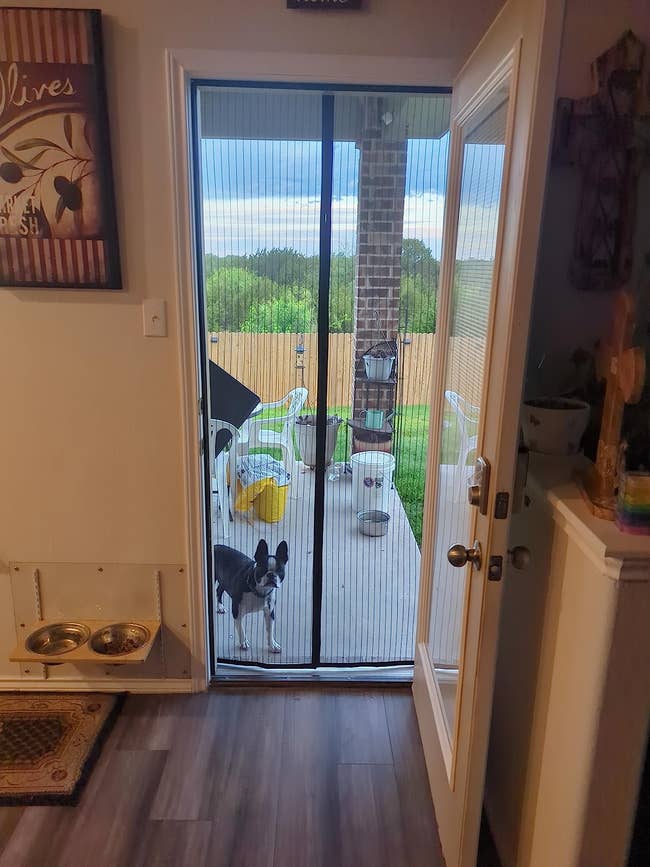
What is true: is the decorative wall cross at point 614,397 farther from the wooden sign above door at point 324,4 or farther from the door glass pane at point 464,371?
the wooden sign above door at point 324,4

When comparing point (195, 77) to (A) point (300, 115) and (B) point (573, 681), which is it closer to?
(A) point (300, 115)

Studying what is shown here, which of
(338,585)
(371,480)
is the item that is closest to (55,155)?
(371,480)

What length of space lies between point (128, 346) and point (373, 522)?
3.47 ft

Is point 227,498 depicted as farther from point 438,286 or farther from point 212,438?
point 438,286

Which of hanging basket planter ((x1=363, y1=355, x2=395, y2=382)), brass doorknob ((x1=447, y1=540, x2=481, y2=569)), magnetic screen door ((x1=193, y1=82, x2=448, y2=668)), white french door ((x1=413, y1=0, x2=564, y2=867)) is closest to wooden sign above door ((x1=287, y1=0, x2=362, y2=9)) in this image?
magnetic screen door ((x1=193, y1=82, x2=448, y2=668))

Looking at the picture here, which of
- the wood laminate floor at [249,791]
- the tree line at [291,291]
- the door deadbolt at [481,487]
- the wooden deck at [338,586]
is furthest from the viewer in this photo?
the wooden deck at [338,586]

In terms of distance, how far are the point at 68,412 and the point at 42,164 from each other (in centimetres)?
74

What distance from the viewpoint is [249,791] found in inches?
71.7

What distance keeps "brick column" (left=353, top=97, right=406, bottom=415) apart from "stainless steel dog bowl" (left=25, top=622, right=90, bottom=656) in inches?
49.1

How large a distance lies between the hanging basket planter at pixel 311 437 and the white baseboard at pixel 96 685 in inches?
36.3

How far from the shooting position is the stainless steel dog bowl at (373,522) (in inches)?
89.4

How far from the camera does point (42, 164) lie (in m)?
1.76

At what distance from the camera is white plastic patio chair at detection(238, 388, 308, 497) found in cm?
214

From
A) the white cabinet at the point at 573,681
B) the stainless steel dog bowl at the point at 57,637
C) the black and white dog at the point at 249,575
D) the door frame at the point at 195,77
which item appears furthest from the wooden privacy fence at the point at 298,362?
the stainless steel dog bowl at the point at 57,637
